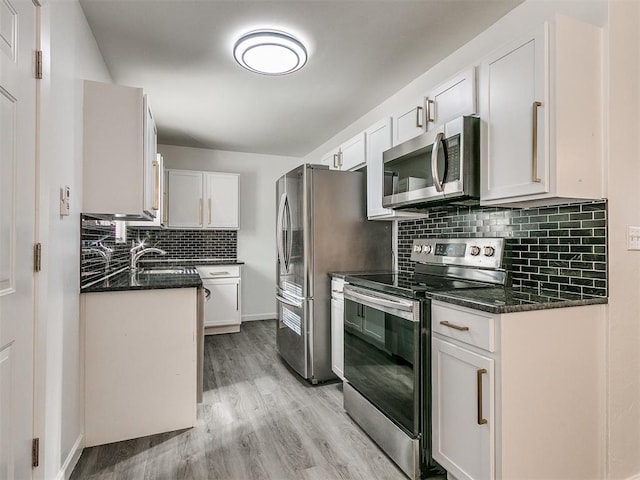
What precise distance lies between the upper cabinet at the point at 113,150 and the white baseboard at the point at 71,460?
4.05 feet

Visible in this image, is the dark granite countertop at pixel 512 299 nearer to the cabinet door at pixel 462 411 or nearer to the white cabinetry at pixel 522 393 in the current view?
the white cabinetry at pixel 522 393

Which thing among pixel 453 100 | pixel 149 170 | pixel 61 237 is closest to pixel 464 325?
pixel 453 100

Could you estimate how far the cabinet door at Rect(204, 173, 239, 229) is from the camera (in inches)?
183

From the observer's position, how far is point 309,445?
203cm

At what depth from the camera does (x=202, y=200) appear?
15.2 ft

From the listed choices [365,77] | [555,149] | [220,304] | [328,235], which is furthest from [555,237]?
[220,304]

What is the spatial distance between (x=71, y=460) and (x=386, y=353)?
5.46 feet

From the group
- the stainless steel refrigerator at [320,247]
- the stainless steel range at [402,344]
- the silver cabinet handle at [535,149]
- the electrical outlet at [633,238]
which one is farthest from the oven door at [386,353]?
the electrical outlet at [633,238]

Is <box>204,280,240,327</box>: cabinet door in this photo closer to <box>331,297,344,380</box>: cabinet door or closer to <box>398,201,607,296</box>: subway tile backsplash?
<box>331,297,344,380</box>: cabinet door

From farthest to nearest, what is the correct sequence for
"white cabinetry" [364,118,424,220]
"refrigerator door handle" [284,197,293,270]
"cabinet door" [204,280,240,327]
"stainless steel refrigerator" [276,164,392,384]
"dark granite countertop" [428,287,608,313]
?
1. "cabinet door" [204,280,240,327]
2. "refrigerator door handle" [284,197,293,270]
3. "stainless steel refrigerator" [276,164,392,384]
4. "white cabinetry" [364,118,424,220]
5. "dark granite countertop" [428,287,608,313]

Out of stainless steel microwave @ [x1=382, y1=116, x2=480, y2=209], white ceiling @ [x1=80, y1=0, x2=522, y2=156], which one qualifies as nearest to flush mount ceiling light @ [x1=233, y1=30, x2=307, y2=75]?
white ceiling @ [x1=80, y1=0, x2=522, y2=156]

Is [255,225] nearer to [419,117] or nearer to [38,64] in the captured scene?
[419,117]

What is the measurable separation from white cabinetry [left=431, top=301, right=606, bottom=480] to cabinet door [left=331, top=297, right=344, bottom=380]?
3.68 ft

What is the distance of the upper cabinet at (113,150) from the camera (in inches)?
80.4
